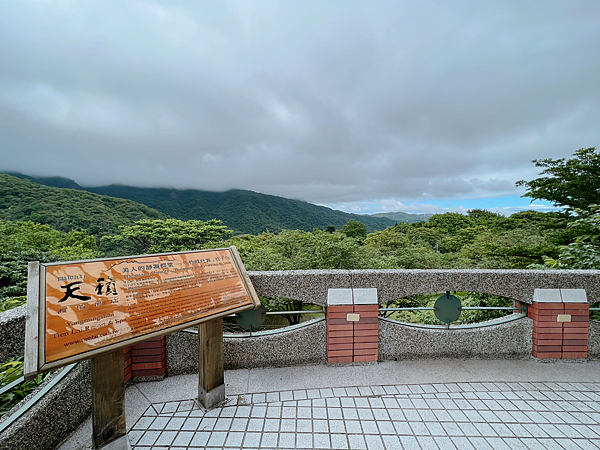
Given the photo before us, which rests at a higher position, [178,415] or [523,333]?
[523,333]

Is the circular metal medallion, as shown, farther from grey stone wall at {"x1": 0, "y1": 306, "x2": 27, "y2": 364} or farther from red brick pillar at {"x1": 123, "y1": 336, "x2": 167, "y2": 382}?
grey stone wall at {"x1": 0, "y1": 306, "x2": 27, "y2": 364}

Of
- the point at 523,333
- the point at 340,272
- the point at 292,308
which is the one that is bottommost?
the point at 292,308

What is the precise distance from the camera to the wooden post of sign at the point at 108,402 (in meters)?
2.00

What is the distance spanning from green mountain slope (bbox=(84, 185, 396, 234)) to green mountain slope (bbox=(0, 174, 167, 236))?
28659 millimetres

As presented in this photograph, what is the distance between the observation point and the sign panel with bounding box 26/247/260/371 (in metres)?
1.70

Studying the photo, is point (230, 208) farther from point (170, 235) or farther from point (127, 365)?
point (127, 365)

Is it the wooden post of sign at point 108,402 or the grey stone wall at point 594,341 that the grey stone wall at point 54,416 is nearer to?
the wooden post of sign at point 108,402

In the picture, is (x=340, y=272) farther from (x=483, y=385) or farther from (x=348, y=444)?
(x=483, y=385)

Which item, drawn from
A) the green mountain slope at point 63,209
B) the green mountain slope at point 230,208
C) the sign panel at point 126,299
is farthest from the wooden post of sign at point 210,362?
the green mountain slope at point 230,208

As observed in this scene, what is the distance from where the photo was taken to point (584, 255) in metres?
4.55

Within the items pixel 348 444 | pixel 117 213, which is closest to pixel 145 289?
pixel 348 444

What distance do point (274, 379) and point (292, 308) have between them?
12.5 feet

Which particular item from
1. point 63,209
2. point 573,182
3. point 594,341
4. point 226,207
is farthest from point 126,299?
point 226,207

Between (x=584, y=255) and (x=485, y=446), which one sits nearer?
(x=485, y=446)
